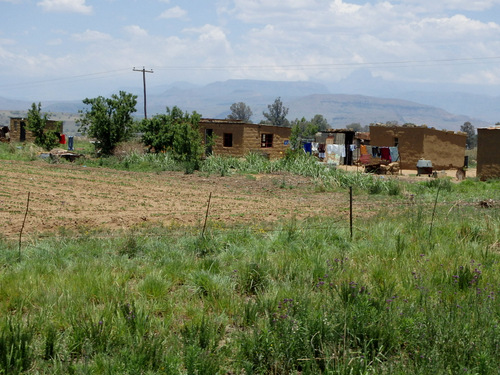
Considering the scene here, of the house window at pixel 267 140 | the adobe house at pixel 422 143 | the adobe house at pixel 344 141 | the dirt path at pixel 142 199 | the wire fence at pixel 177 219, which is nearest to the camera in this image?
the wire fence at pixel 177 219

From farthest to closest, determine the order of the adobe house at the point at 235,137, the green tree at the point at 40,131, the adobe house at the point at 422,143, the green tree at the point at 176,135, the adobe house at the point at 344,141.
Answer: the adobe house at the point at 344,141
the green tree at the point at 40,131
the adobe house at the point at 235,137
the adobe house at the point at 422,143
the green tree at the point at 176,135

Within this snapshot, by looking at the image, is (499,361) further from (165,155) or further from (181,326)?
(165,155)

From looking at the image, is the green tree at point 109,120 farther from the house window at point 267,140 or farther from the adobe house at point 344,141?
the adobe house at point 344,141

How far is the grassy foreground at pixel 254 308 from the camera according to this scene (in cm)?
458

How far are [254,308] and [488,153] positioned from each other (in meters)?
23.7

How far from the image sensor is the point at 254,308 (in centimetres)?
566

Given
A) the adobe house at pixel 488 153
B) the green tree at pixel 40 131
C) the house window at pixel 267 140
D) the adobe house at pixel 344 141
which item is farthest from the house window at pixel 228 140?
the adobe house at pixel 488 153

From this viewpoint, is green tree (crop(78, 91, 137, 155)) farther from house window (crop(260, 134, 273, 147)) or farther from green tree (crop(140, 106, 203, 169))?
house window (crop(260, 134, 273, 147))

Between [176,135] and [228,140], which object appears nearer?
[176,135]

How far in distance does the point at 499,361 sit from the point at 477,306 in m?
0.94

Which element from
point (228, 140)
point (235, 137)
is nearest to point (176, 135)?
point (235, 137)

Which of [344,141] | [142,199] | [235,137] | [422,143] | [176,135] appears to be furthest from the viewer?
[344,141]

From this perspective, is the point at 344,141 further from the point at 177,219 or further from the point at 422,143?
the point at 177,219

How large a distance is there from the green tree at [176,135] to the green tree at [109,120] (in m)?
1.33
